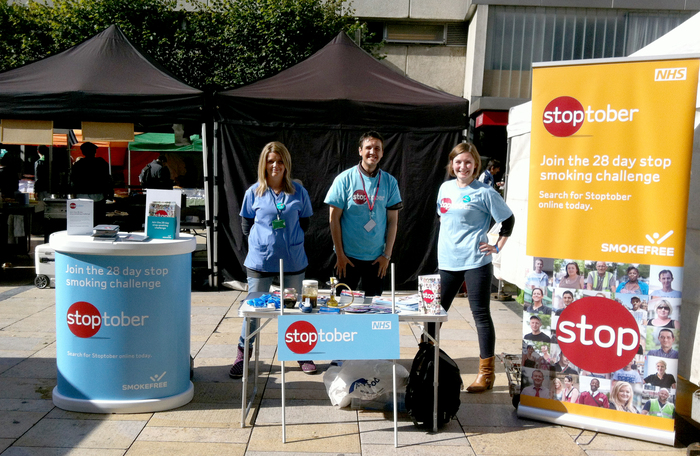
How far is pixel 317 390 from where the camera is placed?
4.21 meters

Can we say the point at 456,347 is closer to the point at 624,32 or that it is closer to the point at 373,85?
the point at 373,85

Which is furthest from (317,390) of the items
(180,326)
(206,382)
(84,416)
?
(84,416)

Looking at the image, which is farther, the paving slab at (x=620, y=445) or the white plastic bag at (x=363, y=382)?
the white plastic bag at (x=363, y=382)

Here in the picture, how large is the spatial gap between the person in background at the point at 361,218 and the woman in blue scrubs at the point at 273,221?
29 cm

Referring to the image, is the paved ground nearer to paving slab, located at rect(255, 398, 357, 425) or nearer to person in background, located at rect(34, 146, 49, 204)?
paving slab, located at rect(255, 398, 357, 425)

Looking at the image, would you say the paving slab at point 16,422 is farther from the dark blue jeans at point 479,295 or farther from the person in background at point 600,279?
the person in background at point 600,279

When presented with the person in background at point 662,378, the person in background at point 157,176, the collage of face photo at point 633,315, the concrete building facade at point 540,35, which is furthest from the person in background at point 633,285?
the concrete building facade at point 540,35

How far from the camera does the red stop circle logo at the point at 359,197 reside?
439 centimetres

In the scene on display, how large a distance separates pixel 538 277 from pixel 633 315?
576mm

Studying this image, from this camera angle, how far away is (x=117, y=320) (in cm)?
353

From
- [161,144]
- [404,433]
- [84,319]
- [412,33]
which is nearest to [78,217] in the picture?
[84,319]

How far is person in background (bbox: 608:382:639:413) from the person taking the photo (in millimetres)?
3471

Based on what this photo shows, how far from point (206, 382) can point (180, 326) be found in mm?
741

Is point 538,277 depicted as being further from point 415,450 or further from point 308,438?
point 308,438
